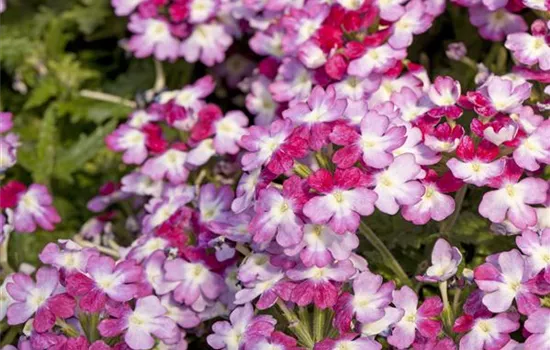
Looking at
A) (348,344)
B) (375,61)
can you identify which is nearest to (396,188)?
(348,344)

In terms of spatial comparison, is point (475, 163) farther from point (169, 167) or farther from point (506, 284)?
point (169, 167)

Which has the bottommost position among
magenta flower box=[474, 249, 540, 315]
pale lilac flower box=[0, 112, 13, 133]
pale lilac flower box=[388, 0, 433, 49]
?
magenta flower box=[474, 249, 540, 315]

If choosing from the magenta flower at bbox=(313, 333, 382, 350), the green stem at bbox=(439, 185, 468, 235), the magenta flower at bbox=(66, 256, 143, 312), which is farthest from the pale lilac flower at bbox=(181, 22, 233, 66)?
the magenta flower at bbox=(313, 333, 382, 350)

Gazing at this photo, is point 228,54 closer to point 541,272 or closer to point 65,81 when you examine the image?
point 65,81

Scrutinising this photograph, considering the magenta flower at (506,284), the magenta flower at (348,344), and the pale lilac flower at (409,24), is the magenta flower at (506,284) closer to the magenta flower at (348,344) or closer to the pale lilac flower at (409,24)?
the magenta flower at (348,344)

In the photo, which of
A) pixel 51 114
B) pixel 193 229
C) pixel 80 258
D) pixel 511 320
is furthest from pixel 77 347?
pixel 51 114

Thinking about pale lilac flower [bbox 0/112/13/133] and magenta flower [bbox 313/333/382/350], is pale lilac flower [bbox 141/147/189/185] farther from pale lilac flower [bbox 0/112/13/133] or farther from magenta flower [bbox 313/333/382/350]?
magenta flower [bbox 313/333/382/350]
